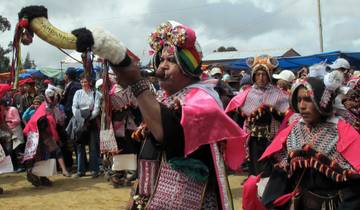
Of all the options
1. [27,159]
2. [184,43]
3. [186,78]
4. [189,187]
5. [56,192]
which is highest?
[184,43]

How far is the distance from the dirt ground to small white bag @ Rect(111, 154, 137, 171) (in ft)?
1.35

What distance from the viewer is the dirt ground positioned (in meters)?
7.57

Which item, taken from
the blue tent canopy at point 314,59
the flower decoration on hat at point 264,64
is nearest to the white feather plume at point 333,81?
the flower decoration on hat at point 264,64

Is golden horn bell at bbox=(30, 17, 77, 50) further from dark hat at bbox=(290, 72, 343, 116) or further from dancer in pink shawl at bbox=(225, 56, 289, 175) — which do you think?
dancer in pink shawl at bbox=(225, 56, 289, 175)

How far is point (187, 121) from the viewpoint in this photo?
2.48 meters

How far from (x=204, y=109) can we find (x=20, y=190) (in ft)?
23.6

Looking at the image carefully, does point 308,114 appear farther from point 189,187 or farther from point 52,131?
point 52,131

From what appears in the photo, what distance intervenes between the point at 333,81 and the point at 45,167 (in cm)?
648

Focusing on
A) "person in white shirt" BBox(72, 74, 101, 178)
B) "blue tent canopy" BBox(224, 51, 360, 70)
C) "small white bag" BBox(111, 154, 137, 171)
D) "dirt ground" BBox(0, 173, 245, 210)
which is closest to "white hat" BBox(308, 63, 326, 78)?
"dirt ground" BBox(0, 173, 245, 210)

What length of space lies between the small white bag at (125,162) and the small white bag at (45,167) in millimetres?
1322

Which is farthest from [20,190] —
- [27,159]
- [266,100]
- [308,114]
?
[308,114]

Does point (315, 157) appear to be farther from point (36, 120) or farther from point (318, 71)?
point (36, 120)

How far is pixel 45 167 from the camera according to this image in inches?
353

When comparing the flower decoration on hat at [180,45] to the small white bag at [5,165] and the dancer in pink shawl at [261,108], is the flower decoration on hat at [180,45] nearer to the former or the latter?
the dancer in pink shawl at [261,108]
